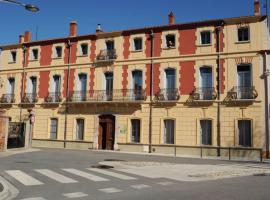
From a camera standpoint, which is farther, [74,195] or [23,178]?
[23,178]

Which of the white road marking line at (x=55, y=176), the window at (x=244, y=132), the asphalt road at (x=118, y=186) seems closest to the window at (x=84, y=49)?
the window at (x=244, y=132)

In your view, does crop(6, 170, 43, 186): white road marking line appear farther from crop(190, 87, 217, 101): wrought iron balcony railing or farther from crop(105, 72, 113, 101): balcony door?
crop(105, 72, 113, 101): balcony door

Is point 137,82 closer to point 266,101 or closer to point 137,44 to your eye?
point 137,44

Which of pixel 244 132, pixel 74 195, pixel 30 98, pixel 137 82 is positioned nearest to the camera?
pixel 74 195

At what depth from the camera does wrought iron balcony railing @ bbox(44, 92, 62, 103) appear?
30333 mm

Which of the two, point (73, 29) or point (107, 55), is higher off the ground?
point (73, 29)

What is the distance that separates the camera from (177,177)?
13.4 meters

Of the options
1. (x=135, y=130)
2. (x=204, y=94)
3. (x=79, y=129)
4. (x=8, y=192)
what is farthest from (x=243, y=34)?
(x=8, y=192)

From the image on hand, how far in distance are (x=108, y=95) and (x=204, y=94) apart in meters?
7.49

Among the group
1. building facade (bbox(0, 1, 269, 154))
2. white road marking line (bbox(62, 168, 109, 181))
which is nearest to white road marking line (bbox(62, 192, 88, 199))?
white road marking line (bbox(62, 168, 109, 181))

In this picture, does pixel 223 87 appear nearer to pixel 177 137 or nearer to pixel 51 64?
pixel 177 137

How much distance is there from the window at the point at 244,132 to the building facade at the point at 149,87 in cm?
6

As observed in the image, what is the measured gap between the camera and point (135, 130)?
1071 inches

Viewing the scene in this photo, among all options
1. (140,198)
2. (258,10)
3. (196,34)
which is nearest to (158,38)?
(196,34)
